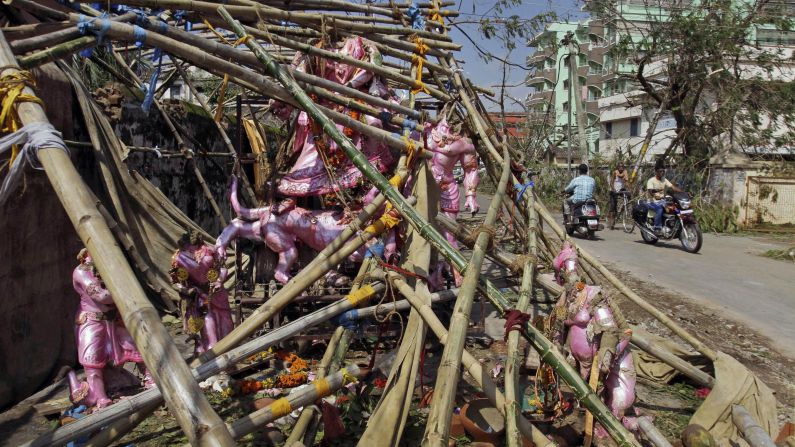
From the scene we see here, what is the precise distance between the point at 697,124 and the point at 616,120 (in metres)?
19.2

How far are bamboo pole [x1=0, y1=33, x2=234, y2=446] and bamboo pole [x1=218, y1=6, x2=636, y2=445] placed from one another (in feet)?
6.18

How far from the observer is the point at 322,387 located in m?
3.62

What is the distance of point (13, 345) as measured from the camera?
207 inches

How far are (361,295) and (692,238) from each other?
10623mm

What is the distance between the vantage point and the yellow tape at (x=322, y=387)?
11.8 ft

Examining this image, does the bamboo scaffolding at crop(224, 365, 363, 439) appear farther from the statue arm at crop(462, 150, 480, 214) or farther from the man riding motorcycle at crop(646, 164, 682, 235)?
the man riding motorcycle at crop(646, 164, 682, 235)

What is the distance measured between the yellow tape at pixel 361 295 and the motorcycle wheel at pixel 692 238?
34.2ft

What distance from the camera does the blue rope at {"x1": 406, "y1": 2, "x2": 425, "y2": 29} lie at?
709cm

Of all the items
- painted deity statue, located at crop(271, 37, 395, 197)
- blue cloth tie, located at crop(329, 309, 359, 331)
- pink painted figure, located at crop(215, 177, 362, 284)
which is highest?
painted deity statue, located at crop(271, 37, 395, 197)

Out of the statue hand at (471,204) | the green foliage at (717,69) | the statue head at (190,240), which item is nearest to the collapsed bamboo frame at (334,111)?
the statue hand at (471,204)

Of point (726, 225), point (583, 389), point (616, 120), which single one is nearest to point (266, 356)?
point (583, 389)

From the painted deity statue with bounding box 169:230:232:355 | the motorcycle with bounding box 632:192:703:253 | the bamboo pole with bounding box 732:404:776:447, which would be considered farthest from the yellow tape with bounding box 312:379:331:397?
the motorcycle with bounding box 632:192:703:253

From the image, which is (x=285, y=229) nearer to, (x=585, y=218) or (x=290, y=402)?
(x=290, y=402)

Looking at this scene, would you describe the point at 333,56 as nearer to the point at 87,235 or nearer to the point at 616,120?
the point at 87,235
